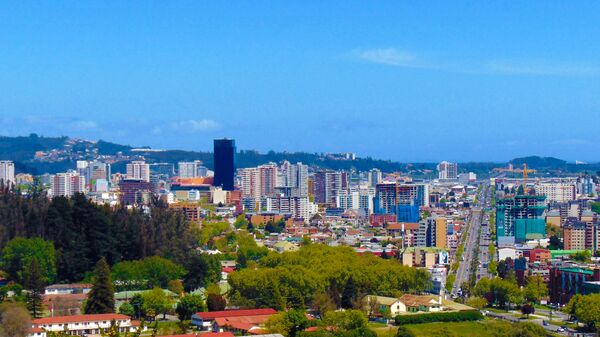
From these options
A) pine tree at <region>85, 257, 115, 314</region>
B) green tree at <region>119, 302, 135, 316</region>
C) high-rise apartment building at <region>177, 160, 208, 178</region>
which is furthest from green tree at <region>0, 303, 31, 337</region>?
high-rise apartment building at <region>177, 160, 208, 178</region>

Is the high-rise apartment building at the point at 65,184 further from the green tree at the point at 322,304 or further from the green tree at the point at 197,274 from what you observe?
the green tree at the point at 322,304

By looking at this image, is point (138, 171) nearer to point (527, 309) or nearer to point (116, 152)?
point (116, 152)

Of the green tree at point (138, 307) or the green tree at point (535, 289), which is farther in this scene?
the green tree at point (535, 289)

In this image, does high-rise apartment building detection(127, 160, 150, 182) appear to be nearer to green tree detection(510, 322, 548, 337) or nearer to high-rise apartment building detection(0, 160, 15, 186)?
high-rise apartment building detection(0, 160, 15, 186)

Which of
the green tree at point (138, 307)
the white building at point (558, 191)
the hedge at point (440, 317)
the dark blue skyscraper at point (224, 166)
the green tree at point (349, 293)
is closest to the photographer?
the green tree at point (138, 307)

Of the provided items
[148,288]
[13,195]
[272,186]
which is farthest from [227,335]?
[272,186]

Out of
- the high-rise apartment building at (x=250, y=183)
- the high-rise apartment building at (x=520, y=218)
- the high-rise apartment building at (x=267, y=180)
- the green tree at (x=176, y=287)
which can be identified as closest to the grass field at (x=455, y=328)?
the green tree at (x=176, y=287)
